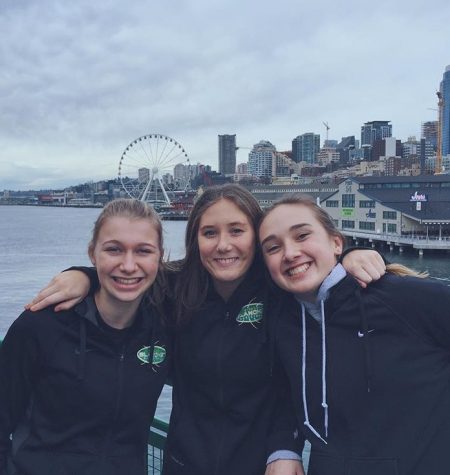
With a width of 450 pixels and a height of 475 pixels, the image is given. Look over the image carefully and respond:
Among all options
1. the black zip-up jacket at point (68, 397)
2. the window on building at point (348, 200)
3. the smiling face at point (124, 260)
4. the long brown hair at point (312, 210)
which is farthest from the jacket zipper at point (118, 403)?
the window on building at point (348, 200)

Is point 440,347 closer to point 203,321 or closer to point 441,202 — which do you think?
point 203,321

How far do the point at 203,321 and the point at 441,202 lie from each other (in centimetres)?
5624

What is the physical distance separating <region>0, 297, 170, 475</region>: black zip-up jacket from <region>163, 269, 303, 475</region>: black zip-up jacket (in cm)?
27

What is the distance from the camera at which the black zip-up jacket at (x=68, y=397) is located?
2.78 meters

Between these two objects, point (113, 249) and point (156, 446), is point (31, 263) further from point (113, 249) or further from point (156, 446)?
point (113, 249)

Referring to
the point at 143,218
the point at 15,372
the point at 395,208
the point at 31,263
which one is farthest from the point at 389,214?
the point at 15,372

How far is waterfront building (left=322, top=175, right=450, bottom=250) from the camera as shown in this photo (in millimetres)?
51344

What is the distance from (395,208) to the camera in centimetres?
5319

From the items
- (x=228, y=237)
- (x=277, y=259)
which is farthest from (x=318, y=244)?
(x=228, y=237)

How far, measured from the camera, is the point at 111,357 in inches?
113

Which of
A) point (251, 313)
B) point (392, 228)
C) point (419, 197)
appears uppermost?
point (419, 197)

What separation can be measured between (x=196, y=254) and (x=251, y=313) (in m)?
0.51

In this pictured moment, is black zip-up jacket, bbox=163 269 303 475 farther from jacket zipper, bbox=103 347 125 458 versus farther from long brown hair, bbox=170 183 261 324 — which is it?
jacket zipper, bbox=103 347 125 458

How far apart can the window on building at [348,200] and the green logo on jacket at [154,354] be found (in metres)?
56.7
